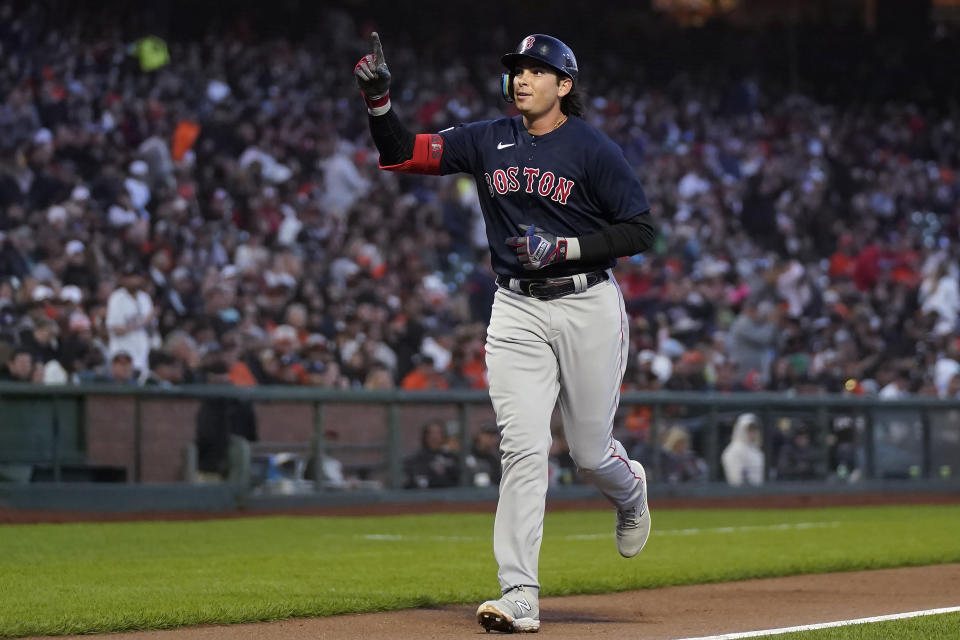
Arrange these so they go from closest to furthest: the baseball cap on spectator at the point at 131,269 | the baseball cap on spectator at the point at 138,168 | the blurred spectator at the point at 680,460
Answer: the baseball cap on spectator at the point at 131,269
the blurred spectator at the point at 680,460
the baseball cap on spectator at the point at 138,168

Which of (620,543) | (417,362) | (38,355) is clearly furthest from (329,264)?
(620,543)

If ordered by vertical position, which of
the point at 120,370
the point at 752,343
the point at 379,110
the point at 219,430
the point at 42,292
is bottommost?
the point at 219,430

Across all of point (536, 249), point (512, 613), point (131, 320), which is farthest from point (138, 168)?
point (512, 613)

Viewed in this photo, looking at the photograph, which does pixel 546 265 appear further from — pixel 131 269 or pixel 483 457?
pixel 131 269

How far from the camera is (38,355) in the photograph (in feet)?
35.2

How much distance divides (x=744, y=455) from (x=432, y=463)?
329 centimetres

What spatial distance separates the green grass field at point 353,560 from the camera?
17.3ft

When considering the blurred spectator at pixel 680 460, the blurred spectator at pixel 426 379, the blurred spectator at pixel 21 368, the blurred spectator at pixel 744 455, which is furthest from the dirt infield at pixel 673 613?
the blurred spectator at pixel 744 455

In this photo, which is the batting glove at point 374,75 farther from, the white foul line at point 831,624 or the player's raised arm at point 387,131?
the white foul line at point 831,624

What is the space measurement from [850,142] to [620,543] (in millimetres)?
19888

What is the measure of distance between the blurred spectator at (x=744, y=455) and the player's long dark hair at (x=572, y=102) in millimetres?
9292

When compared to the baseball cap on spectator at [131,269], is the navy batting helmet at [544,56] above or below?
above

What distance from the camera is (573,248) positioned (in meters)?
4.65

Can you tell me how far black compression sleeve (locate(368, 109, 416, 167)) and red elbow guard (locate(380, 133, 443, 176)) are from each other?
0.06 feet
